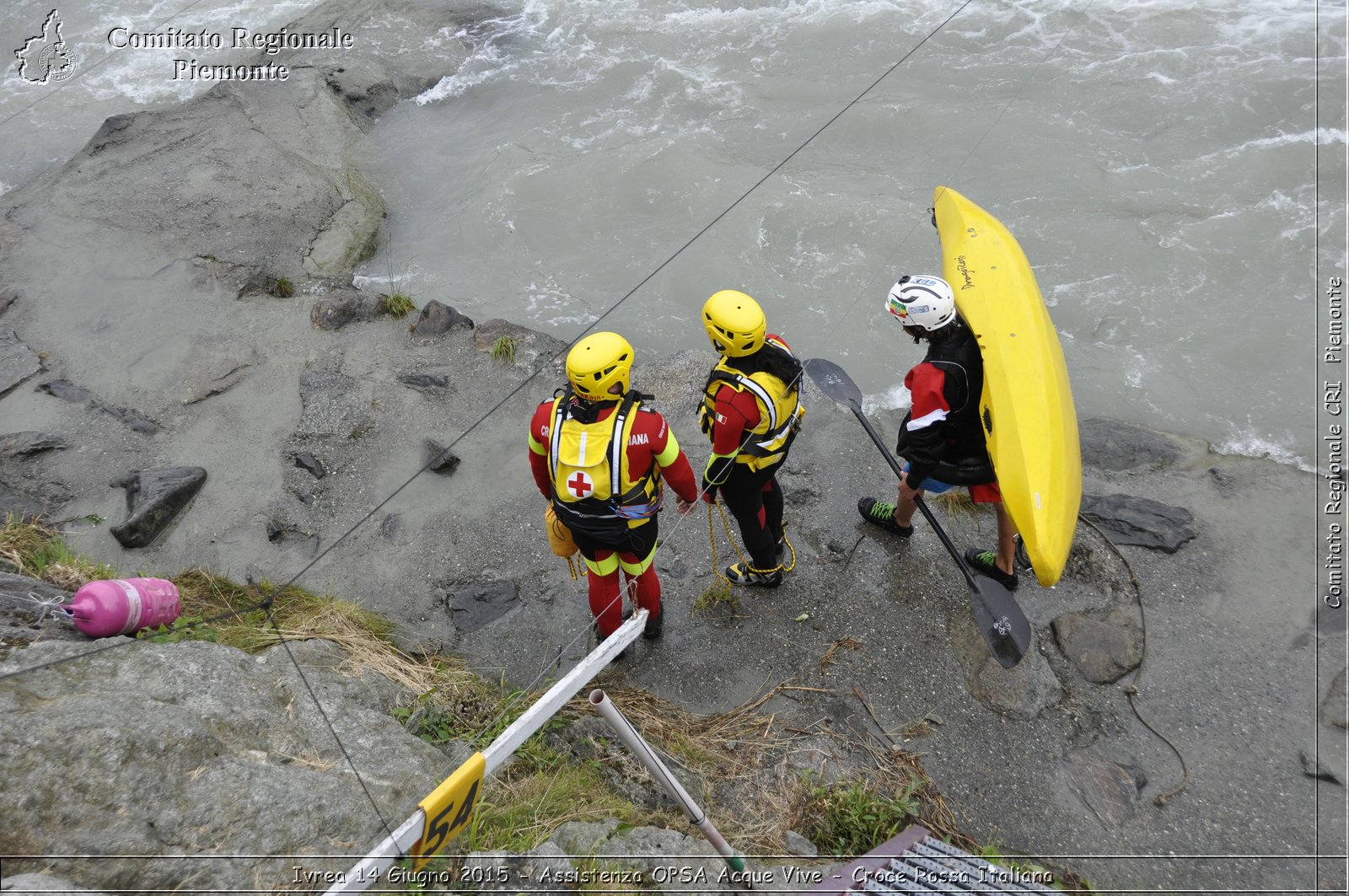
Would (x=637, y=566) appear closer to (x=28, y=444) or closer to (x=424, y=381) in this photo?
(x=424, y=381)

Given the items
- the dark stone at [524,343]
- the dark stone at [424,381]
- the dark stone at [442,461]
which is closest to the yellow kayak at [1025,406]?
the dark stone at [524,343]

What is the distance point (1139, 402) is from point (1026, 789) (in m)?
3.90

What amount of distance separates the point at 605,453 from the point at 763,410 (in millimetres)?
809

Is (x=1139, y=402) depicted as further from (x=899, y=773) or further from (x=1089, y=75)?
(x=1089, y=75)

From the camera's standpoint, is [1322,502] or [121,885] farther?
[1322,502]

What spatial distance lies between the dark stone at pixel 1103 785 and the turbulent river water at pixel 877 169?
317 cm

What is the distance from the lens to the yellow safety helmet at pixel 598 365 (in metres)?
3.50

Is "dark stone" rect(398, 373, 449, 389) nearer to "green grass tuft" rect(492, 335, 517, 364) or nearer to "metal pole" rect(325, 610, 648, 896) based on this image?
"green grass tuft" rect(492, 335, 517, 364)

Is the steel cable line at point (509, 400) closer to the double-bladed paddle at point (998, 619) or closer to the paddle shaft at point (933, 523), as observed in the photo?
the paddle shaft at point (933, 523)

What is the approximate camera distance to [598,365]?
350 centimetres

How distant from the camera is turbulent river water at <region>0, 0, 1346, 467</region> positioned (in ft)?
23.0

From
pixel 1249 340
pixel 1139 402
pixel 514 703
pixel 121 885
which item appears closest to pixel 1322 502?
pixel 1139 402

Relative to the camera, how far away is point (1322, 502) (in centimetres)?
495

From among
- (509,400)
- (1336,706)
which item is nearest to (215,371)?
(509,400)
